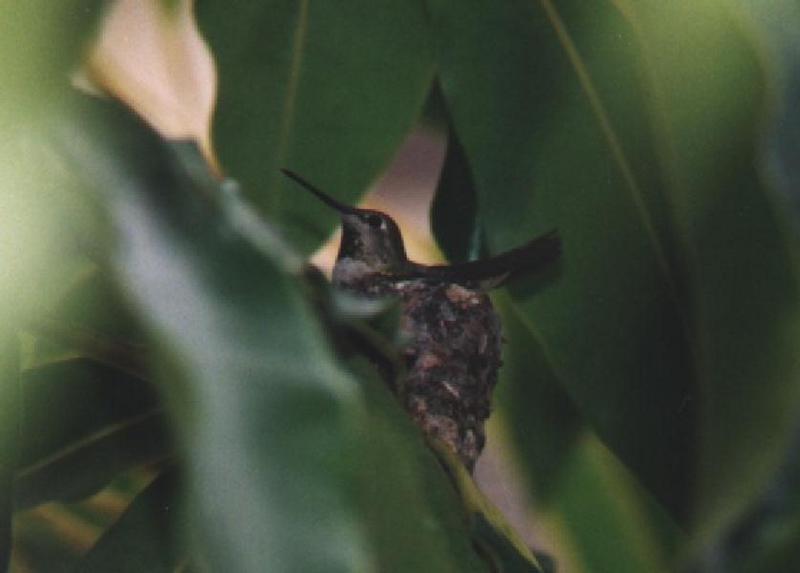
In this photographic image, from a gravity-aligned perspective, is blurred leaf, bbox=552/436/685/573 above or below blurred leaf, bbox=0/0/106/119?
below

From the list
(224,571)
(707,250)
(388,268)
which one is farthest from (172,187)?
(388,268)

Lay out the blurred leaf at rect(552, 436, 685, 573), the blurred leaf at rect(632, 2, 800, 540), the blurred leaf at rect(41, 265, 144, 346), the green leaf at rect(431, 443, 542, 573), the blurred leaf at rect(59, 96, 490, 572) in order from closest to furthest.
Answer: the blurred leaf at rect(59, 96, 490, 572) < the blurred leaf at rect(41, 265, 144, 346) < the green leaf at rect(431, 443, 542, 573) < the blurred leaf at rect(632, 2, 800, 540) < the blurred leaf at rect(552, 436, 685, 573)

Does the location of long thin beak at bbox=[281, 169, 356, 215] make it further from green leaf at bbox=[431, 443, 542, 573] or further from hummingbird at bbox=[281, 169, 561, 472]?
green leaf at bbox=[431, 443, 542, 573]

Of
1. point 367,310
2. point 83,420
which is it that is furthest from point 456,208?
point 367,310

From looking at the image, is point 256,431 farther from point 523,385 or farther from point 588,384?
point 523,385

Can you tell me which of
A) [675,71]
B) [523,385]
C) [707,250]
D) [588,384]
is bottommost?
[523,385]

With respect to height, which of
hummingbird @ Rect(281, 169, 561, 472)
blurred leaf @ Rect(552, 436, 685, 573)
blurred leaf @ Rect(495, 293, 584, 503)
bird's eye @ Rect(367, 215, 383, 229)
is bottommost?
blurred leaf @ Rect(552, 436, 685, 573)

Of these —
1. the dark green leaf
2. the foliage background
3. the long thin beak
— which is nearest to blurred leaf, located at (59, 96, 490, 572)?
the foliage background
